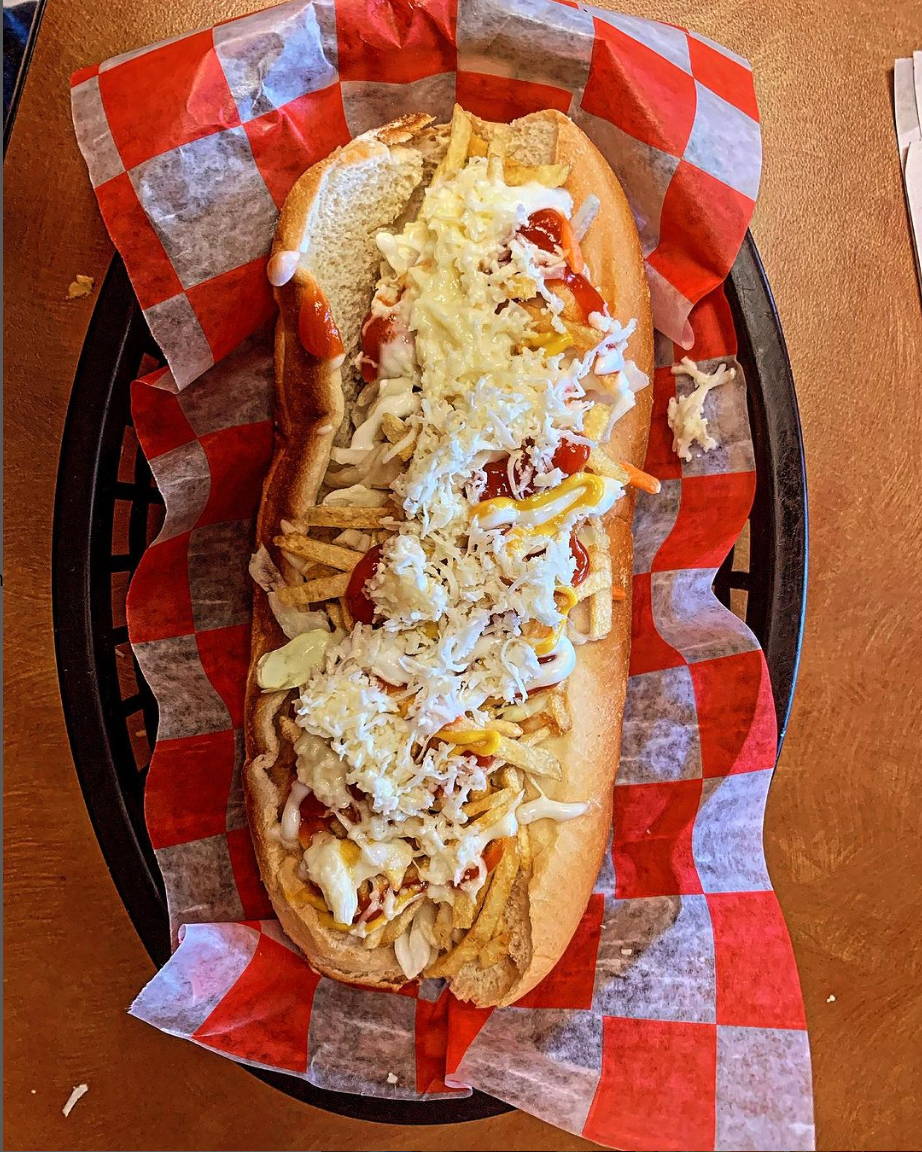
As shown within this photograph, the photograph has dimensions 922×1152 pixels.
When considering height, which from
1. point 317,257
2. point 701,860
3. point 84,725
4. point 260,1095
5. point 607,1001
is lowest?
point 260,1095

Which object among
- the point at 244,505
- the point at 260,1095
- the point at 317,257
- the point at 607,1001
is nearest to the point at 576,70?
the point at 317,257

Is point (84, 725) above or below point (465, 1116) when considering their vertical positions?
above

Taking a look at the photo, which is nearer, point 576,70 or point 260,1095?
point 576,70

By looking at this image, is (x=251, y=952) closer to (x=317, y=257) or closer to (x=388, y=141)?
(x=317, y=257)

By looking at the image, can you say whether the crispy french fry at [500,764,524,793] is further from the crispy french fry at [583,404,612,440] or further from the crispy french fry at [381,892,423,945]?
the crispy french fry at [583,404,612,440]

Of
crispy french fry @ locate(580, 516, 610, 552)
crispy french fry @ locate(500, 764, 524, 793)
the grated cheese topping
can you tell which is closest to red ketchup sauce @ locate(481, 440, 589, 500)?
the grated cheese topping
